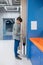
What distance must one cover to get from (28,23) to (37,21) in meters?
0.30

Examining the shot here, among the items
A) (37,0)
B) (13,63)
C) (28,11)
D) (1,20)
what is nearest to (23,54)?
(13,63)

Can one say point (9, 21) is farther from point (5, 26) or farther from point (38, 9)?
point (38, 9)

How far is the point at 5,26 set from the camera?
14172mm

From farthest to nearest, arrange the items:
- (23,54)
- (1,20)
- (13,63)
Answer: (1,20)
(23,54)
(13,63)

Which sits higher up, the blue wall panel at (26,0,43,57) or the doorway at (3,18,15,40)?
the blue wall panel at (26,0,43,57)

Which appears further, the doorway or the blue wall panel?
the doorway

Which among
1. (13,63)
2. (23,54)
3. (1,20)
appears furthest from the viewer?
(1,20)

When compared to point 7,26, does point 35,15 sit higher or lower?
higher

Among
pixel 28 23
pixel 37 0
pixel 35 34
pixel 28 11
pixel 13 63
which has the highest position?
pixel 37 0

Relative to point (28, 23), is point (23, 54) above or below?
below

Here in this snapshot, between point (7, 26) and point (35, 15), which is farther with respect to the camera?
point (7, 26)

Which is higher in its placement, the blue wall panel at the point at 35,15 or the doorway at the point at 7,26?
the blue wall panel at the point at 35,15

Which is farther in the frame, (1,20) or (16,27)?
(1,20)

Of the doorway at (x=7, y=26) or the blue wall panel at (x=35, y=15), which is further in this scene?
the doorway at (x=7, y=26)
